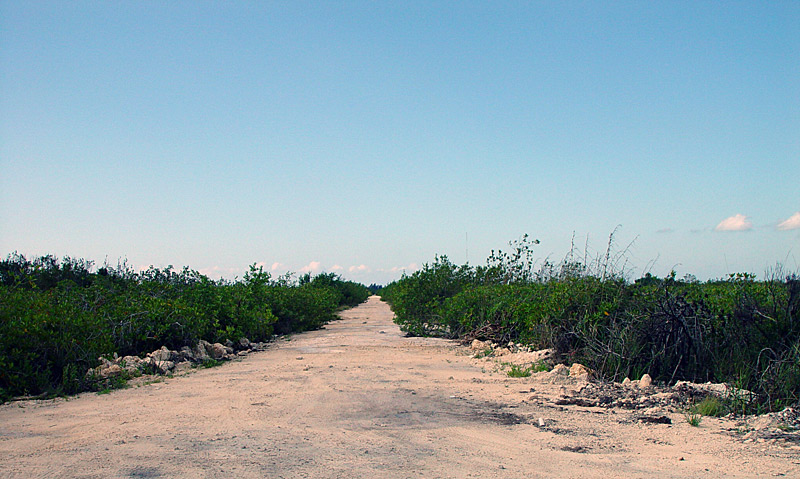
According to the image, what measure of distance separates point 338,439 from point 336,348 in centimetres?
830

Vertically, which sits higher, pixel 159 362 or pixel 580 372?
pixel 580 372

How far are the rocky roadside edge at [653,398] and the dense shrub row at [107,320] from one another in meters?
6.63

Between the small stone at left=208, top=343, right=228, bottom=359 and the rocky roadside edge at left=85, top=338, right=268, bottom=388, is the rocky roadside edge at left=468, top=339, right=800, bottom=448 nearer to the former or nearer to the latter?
the rocky roadside edge at left=85, top=338, right=268, bottom=388

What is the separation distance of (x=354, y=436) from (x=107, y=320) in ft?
20.9

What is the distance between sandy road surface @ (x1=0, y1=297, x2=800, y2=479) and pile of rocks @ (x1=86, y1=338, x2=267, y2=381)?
68cm

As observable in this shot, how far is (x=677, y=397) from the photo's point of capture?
7.23 meters

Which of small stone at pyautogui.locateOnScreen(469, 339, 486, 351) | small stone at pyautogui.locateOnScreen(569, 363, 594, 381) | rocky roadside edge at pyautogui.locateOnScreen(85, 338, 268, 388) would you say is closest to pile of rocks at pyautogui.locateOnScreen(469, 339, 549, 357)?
small stone at pyautogui.locateOnScreen(469, 339, 486, 351)

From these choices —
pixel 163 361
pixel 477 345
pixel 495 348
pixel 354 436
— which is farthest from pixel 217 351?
pixel 354 436

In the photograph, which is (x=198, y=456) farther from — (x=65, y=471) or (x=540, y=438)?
(x=540, y=438)

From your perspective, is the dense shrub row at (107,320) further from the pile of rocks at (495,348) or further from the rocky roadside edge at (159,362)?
the pile of rocks at (495,348)

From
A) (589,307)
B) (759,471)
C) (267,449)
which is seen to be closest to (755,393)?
(759,471)

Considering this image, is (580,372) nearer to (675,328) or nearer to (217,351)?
(675,328)

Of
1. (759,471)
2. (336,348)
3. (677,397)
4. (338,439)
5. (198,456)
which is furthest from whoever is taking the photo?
(336,348)

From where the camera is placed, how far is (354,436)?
228 inches
